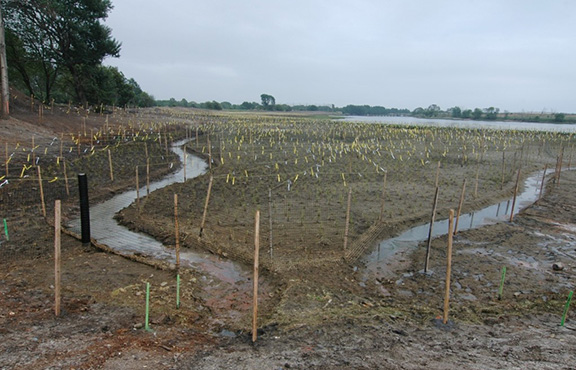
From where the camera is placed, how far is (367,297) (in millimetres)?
7113

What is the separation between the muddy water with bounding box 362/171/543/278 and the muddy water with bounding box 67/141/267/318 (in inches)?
120

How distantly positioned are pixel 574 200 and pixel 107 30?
36068mm

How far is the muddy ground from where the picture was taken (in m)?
4.75

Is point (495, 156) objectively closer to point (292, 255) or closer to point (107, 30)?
point (292, 255)

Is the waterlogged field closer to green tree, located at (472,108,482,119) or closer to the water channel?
the water channel

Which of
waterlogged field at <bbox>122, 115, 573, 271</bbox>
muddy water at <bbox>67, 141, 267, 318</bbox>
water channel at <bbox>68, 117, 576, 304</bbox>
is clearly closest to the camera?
muddy water at <bbox>67, 141, 267, 318</bbox>

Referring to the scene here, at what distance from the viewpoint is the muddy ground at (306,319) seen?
4.75 metres

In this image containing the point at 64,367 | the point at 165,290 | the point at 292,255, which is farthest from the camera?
the point at 292,255

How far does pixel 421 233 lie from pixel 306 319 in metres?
6.66

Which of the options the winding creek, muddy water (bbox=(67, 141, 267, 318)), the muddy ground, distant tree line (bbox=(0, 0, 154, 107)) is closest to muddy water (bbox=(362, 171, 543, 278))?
the winding creek

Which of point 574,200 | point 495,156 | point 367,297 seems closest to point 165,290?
point 367,297

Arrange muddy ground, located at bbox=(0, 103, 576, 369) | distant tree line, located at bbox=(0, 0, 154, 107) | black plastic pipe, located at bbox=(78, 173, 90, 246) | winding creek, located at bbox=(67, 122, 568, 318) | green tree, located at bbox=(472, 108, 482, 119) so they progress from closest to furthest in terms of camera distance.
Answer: muddy ground, located at bbox=(0, 103, 576, 369)
winding creek, located at bbox=(67, 122, 568, 318)
black plastic pipe, located at bbox=(78, 173, 90, 246)
distant tree line, located at bbox=(0, 0, 154, 107)
green tree, located at bbox=(472, 108, 482, 119)

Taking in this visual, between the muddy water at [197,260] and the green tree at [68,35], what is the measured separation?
24.2 metres

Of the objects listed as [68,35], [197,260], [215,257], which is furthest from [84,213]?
[68,35]
